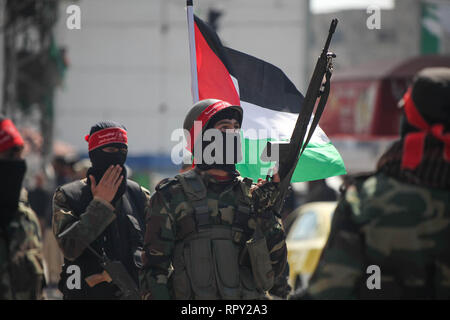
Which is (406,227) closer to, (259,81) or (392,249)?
(392,249)

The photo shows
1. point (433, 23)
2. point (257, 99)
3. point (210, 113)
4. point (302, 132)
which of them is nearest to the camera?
point (210, 113)

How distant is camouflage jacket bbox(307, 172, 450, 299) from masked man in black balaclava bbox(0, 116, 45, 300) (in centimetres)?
176

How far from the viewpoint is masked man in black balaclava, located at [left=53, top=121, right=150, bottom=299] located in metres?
4.15

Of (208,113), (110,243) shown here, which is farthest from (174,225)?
(110,243)

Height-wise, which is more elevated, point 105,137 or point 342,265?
point 105,137

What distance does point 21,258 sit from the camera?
3.92 meters

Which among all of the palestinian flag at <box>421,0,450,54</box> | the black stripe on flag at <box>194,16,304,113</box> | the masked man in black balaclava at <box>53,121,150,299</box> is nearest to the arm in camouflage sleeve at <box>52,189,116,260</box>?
the masked man in black balaclava at <box>53,121,150,299</box>

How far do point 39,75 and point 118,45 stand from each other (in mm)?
14005

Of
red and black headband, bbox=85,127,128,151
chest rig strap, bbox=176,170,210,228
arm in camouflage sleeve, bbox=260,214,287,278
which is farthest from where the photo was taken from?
red and black headband, bbox=85,127,128,151

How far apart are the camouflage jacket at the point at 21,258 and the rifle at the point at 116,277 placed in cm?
21

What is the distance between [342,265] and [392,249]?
0.60 feet

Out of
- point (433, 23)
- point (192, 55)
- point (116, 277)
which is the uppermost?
point (433, 23)

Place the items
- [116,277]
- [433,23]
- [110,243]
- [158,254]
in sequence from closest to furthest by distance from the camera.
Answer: [158,254] → [116,277] → [110,243] → [433,23]

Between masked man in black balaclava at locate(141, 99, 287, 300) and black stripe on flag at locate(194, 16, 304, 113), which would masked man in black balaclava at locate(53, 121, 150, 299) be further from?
black stripe on flag at locate(194, 16, 304, 113)
